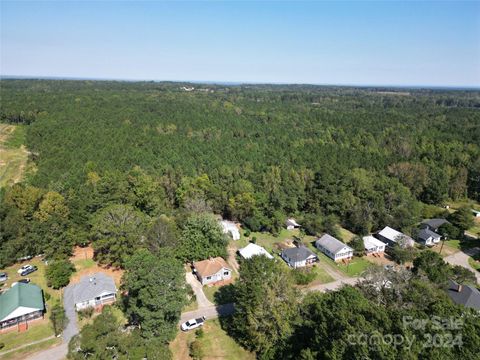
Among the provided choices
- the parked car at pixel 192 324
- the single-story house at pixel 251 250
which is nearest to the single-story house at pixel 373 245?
Answer: the single-story house at pixel 251 250

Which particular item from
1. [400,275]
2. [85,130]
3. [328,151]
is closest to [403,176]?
[328,151]

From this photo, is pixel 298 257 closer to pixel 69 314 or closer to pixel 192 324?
pixel 192 324

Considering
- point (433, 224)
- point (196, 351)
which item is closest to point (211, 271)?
point (196, 351)

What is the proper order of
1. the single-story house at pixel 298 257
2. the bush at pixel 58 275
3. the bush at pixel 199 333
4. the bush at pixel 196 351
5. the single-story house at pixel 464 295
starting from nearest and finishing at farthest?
1. the bush at pixel 196 351
2. the bush at pixel 199 333
3. the single-story house at pixel 464 295
4. the bush at pixel 58 275
5. the single-story house at pixel 298 257

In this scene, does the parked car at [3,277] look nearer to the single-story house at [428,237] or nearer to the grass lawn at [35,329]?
the grass lawn at [35,329]

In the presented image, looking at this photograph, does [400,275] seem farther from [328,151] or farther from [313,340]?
[328,151]

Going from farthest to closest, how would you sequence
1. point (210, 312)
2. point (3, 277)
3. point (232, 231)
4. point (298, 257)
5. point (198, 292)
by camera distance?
point (232, 231)
point (298, 257)
point (3, 277)
point (198, 292)
point (210, 312)

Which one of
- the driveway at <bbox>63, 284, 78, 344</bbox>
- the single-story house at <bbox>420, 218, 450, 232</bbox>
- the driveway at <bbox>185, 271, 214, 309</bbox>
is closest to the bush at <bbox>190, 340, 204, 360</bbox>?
the driveway at <bbox>185, 271, 214, 309</bbox>
